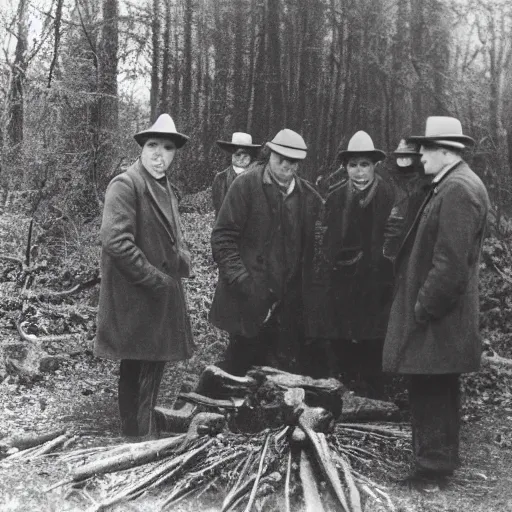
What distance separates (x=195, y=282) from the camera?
624 cm

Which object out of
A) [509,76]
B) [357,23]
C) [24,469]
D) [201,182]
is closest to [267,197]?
[201,182]

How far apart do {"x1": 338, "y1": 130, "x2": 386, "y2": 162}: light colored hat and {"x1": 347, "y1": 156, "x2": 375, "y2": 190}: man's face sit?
0.04 m

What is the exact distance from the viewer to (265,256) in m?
5.72

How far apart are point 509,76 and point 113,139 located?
341 centimetres

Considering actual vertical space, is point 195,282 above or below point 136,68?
below

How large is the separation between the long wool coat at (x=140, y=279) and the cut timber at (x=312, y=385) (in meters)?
0.81

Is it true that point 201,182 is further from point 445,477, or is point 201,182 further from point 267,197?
A: point 445,477

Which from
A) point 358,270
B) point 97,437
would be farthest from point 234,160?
point 97,437

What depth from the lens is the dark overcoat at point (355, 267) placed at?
5805 mm

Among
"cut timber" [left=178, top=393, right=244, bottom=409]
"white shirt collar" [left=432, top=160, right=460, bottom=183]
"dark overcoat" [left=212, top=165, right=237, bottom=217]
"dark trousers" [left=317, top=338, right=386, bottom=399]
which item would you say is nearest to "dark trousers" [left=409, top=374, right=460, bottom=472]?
"white shirt collar" [left=432, top=160, right=460, bottom=183]

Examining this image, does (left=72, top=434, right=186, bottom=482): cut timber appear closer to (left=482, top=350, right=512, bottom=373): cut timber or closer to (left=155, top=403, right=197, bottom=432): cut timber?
(left=155, top=403, right=197, bottom=432): cut timber

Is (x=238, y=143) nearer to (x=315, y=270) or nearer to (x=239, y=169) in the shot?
(x=239, y=169)

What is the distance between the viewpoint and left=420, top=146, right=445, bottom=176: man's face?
4.46 m

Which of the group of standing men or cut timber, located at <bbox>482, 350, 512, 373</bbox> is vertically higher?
the group of standing men
